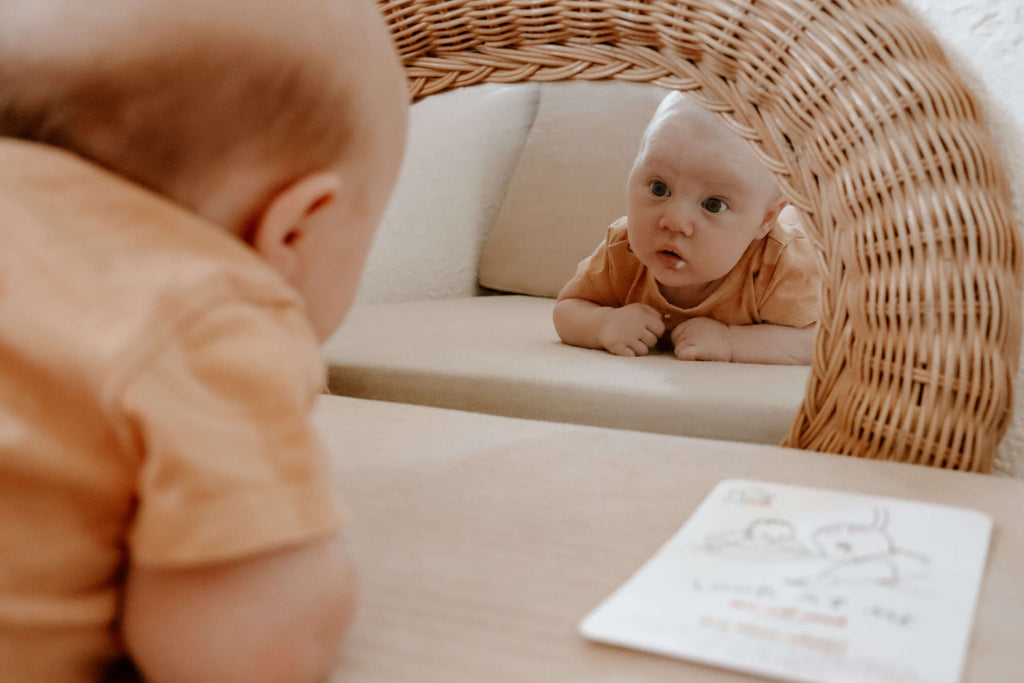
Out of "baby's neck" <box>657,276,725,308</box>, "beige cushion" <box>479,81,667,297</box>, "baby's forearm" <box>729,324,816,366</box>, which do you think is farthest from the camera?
"beige cushion" <box>479,81,667,297</box>

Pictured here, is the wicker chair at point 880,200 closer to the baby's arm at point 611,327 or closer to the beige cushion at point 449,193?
the baby's arm at point 611,327

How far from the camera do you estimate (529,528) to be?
55 cm

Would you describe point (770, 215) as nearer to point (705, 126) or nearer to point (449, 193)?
point (705, 126)

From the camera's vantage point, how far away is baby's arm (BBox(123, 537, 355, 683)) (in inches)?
12.7

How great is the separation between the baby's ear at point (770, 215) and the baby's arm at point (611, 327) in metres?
0.19

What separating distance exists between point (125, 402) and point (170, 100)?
0.45ft

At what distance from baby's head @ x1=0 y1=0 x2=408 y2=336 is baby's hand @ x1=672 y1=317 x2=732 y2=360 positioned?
75 centimetres

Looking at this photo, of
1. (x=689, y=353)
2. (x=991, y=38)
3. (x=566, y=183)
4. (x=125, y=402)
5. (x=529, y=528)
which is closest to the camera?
(x=125, y=402)

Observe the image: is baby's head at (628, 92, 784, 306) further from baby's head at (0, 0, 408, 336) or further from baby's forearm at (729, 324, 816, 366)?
baby's head at (0, 0, 408, 336)

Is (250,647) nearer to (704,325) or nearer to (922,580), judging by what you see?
(922,580)

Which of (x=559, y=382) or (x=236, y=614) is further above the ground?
(x=236, y=614)

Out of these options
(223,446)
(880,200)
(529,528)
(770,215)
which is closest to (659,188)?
(770,215)

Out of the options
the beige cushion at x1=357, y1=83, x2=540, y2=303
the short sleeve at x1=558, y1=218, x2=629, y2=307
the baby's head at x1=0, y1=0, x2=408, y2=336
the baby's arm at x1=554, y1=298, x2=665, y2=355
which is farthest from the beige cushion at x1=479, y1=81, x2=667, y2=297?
the baby's head at x1=0, y1=0, x2=408, y2=336

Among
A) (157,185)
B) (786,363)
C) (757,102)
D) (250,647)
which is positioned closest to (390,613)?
(250,647)
